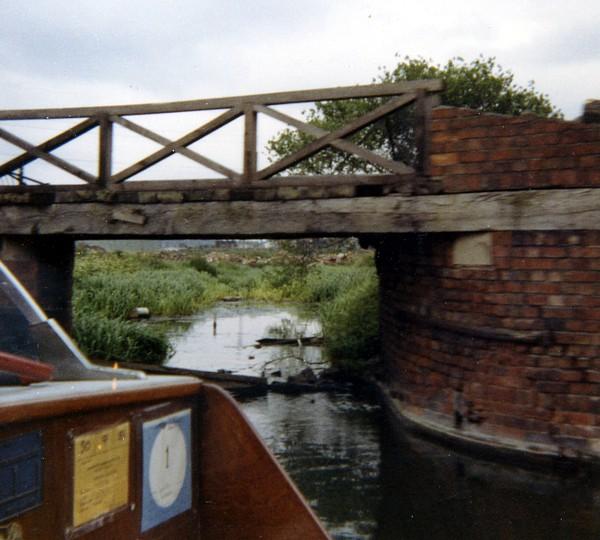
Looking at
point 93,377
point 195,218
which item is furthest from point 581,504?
point 195,218

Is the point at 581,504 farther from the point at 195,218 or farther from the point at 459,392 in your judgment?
the point at 195,218

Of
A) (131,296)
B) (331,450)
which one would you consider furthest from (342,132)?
(131,296)

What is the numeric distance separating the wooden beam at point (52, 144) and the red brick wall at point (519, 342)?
→ 3.34 m

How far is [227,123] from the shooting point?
5.94 metres

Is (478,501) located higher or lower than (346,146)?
lower

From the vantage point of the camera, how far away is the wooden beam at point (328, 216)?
4766 mm

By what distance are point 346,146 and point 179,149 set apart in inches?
59.3

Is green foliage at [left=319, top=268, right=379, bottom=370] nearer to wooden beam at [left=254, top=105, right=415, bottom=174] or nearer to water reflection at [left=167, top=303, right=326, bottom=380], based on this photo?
water reflection at [left=167, top=303, right=326, bottom=380]

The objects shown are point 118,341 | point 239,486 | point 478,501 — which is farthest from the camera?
point 118,341

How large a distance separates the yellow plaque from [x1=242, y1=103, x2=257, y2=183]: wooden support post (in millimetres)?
3909

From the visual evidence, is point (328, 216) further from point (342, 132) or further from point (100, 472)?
point (100, 472)

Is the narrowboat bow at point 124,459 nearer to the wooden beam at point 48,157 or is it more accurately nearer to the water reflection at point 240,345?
the wooden beam at point 48,157

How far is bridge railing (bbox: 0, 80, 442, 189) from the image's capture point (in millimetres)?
5387

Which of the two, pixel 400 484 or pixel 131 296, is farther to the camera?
pixel 131 296
